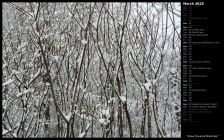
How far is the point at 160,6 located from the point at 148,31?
28 cm

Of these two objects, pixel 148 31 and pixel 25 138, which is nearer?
pixel 25 138

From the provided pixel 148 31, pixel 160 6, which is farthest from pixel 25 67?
pixel 160 6

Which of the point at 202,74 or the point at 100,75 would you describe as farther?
the point at 100,75

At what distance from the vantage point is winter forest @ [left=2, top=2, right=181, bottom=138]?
275cm

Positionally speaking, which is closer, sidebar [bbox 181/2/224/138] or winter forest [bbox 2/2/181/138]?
sidebar [bbox 181/2/224/138]

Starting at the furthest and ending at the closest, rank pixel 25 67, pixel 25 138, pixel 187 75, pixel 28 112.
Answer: pixel 25 67 < pixel 28 112 < pixel 25 138 < pixel 187 75

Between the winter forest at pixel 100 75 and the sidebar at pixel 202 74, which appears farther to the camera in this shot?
the winter forest at pixel 100 75

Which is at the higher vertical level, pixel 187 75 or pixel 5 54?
pixel 5 54

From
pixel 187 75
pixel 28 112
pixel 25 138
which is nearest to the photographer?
pixel 187 75

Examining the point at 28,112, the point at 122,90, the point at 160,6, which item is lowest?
the point at 28,112

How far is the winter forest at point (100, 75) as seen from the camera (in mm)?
2750

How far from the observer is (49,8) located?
326 centimetres

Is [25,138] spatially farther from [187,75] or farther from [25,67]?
[187,75]

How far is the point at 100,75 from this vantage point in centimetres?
288
